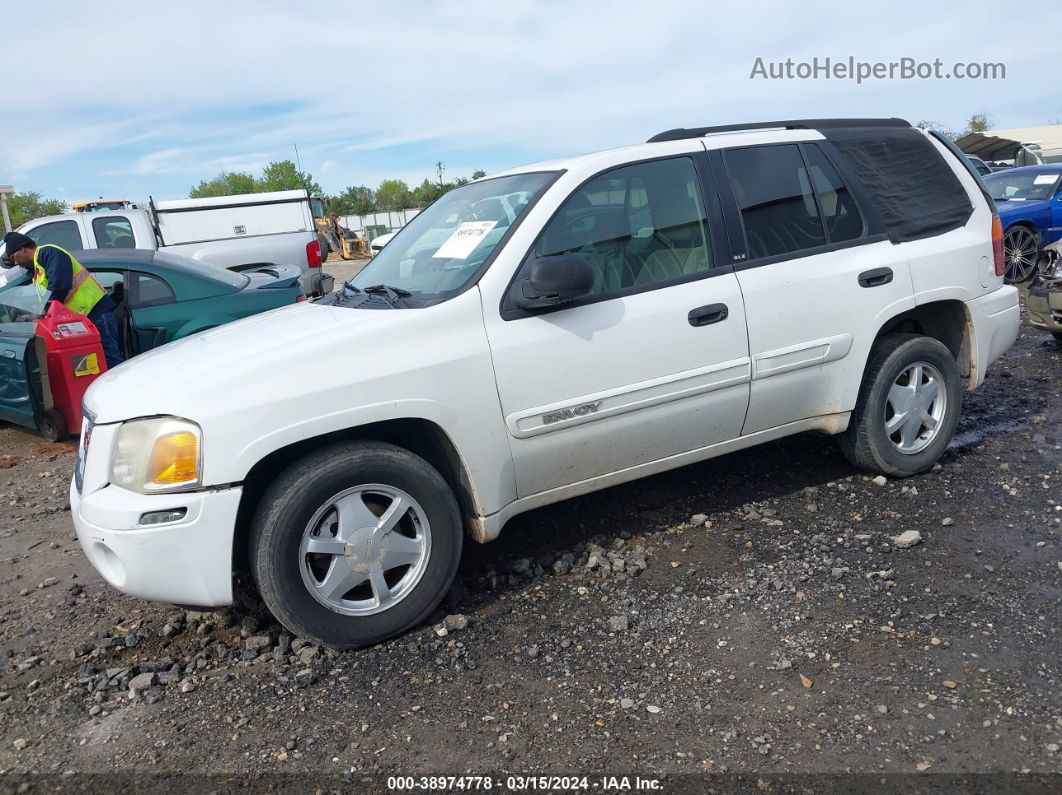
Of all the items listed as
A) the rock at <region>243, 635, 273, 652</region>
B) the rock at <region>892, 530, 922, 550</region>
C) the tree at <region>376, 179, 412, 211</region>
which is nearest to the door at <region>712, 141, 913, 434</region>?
the rock at <region>892, 530, 922, 550</region>

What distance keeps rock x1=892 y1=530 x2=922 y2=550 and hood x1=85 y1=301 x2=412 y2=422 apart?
249 cm

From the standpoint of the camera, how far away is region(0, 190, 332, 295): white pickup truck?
482 inches

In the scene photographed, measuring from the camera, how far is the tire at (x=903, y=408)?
4.53 m

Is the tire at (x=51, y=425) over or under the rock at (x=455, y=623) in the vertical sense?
over

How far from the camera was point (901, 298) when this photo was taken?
4.46m

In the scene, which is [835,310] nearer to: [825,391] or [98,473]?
[825,391]

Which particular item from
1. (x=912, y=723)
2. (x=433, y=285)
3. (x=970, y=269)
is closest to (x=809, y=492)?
(x=970, y=269)

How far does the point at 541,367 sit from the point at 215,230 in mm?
12363

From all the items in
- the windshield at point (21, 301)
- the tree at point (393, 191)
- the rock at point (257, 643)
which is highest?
the tree at point (393, 191)

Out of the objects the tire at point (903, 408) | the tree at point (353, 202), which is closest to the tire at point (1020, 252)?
the tire at point (903, 408)

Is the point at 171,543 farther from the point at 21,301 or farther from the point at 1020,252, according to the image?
the point at 1020,252

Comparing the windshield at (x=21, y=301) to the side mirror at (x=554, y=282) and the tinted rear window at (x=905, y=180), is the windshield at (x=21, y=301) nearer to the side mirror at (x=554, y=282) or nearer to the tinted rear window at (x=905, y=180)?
the side mirror at (x=554, y=282)

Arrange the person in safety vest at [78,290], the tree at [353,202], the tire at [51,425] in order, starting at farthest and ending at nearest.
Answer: the tree at [353,202] → the person in safety vest at [78,290] → the tire at [51,425]

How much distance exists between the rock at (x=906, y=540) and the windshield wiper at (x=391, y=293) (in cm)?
252
